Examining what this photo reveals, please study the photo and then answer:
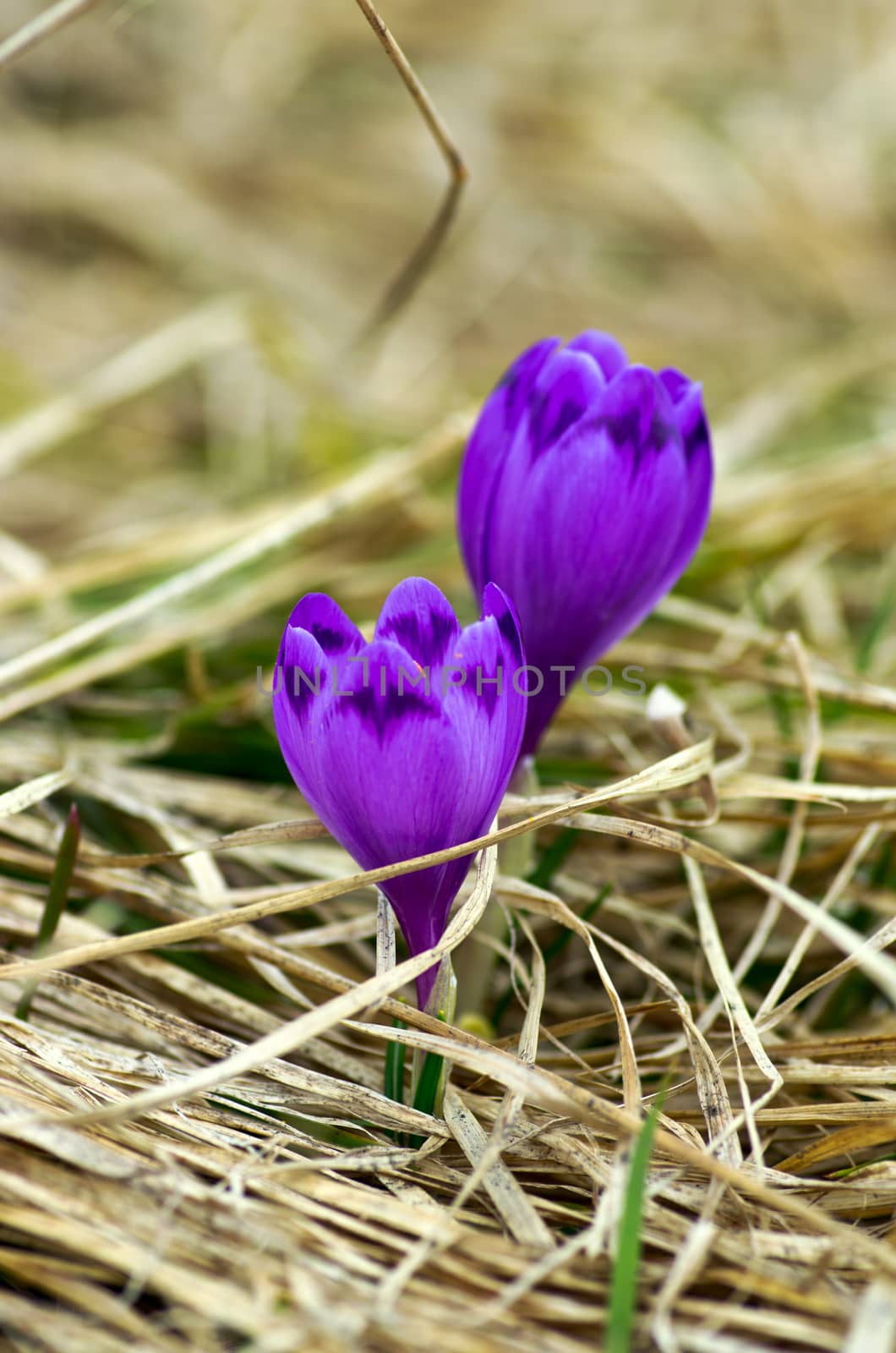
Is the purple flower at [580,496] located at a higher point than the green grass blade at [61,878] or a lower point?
higher

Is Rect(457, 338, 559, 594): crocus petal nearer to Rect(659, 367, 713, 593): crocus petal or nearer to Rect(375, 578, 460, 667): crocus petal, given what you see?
Rect(659, 367, 713, 593): crocus petal

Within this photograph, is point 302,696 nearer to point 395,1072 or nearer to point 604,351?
point 395,1072

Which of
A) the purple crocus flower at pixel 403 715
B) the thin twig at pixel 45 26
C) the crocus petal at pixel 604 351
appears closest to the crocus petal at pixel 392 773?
the purple crocus flower at pixel 403 715

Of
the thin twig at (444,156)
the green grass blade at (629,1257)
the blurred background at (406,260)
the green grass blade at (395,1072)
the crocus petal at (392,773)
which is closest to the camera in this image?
the green grass blade at (629,1257)

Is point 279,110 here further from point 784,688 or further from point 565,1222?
point 565,1222

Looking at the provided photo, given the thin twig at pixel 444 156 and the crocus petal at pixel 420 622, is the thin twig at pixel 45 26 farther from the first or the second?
the crocus petal at pixel 420 622

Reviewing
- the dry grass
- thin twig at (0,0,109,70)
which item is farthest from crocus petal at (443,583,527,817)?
thin twig at (0,0,109,70)
